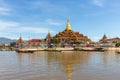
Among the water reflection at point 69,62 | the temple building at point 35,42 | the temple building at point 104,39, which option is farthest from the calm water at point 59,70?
the temple building at point 104,39

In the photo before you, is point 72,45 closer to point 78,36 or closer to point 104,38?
point 78,36

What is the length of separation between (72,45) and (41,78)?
12024 cm

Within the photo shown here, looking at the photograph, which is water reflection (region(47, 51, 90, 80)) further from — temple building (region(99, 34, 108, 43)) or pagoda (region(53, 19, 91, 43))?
temple building (region(99, 34, 108, 43))

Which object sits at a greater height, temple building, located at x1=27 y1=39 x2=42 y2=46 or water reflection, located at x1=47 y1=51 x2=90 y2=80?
temple building, located at x1=27 y1=39 x2=42 y2=46

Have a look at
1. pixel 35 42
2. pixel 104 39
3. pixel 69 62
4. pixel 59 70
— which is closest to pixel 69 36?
pixel 35 42

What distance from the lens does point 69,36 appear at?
152250mm

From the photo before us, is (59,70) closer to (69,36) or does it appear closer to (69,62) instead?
(69,62)

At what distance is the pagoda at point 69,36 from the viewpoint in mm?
150875

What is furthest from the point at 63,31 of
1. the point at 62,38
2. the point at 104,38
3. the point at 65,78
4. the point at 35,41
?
the point at 65,78

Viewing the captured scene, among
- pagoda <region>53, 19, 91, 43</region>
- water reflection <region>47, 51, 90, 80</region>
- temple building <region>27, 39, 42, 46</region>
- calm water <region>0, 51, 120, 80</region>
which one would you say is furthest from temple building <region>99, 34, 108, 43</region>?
calm water <region>0, 51, 120, 80</region>

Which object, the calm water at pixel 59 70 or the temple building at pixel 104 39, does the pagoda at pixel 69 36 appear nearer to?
the temple building at pixel 104 39

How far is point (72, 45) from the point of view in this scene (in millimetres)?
146250

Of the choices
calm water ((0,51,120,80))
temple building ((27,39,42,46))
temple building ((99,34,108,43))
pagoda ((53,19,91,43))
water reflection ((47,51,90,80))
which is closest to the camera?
calm water ((0,51,120,80))

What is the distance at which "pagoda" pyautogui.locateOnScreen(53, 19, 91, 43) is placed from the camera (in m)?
151
